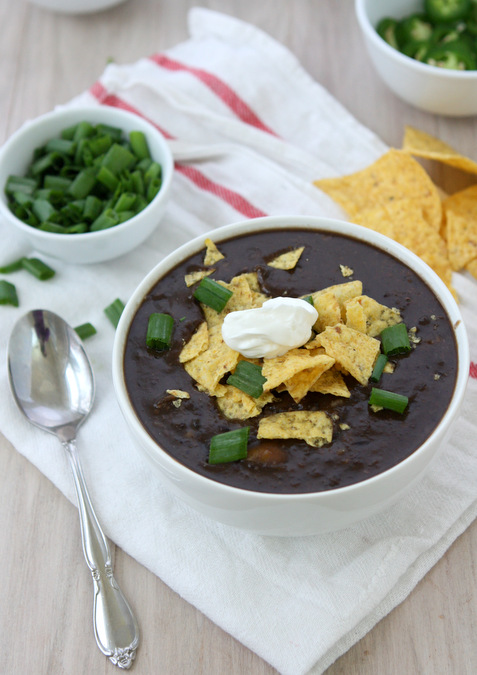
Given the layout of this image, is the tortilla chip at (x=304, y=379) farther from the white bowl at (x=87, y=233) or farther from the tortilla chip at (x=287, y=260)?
the white bowl at (x=87, y=233)

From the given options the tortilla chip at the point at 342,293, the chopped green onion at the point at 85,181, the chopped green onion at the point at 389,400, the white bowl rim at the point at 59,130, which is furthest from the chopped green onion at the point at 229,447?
the chopped green onion at the point at 85,181

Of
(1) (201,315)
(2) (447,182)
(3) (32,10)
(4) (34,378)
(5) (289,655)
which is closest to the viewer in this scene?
(5) (289,655)

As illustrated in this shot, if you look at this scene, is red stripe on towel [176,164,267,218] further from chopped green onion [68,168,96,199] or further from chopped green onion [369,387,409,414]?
chopped green onion [369,387,409,414]

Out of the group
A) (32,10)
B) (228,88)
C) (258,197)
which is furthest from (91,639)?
(32,10)

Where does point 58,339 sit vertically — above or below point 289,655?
above

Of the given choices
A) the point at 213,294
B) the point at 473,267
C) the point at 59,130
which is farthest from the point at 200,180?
the point at 473,267

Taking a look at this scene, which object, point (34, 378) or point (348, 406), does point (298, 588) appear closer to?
point (348, 406)

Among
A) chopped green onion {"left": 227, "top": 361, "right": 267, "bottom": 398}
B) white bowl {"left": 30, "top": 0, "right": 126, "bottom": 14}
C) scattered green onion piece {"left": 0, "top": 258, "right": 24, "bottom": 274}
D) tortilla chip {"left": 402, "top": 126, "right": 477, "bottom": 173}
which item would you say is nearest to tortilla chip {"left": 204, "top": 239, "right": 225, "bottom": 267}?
chopped green onion {"left": 227, "top": 361, "right": 267, "bottom": 398}
